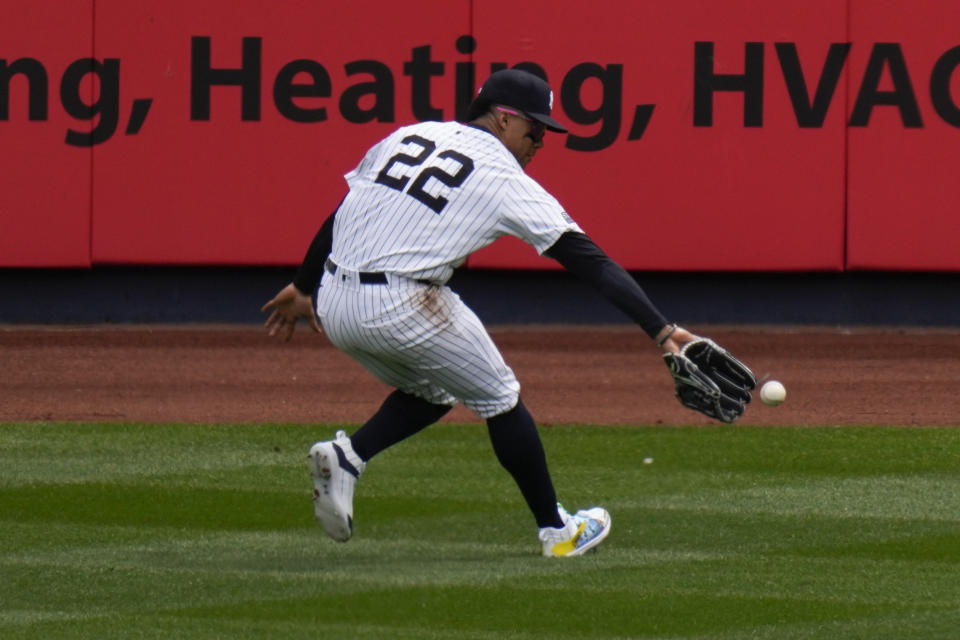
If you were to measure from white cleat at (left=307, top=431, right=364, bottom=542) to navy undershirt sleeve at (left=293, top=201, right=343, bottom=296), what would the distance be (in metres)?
0.66

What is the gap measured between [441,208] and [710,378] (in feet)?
3.39

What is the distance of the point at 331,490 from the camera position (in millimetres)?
6152

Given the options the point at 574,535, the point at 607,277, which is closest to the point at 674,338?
the point at 607,277

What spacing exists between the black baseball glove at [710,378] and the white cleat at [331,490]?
48.0 inches

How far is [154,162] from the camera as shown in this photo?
15227 mm

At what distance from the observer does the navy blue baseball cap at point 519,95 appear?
242 inches

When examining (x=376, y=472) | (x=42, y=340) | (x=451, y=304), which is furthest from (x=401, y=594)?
(x=42, y=340)

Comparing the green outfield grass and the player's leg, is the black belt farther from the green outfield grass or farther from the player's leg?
the green outfield grass

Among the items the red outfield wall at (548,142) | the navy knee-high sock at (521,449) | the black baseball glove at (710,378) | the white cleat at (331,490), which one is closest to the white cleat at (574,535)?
the navy knee-high sock at (521,449)

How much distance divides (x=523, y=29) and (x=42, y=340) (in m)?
4.63

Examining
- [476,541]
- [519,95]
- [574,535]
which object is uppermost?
[519,95]

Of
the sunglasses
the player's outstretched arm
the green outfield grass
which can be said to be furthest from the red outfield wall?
the player's outstretched arm

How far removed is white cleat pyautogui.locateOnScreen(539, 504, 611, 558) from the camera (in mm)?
6262

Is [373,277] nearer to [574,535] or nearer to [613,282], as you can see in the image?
[613,282]
